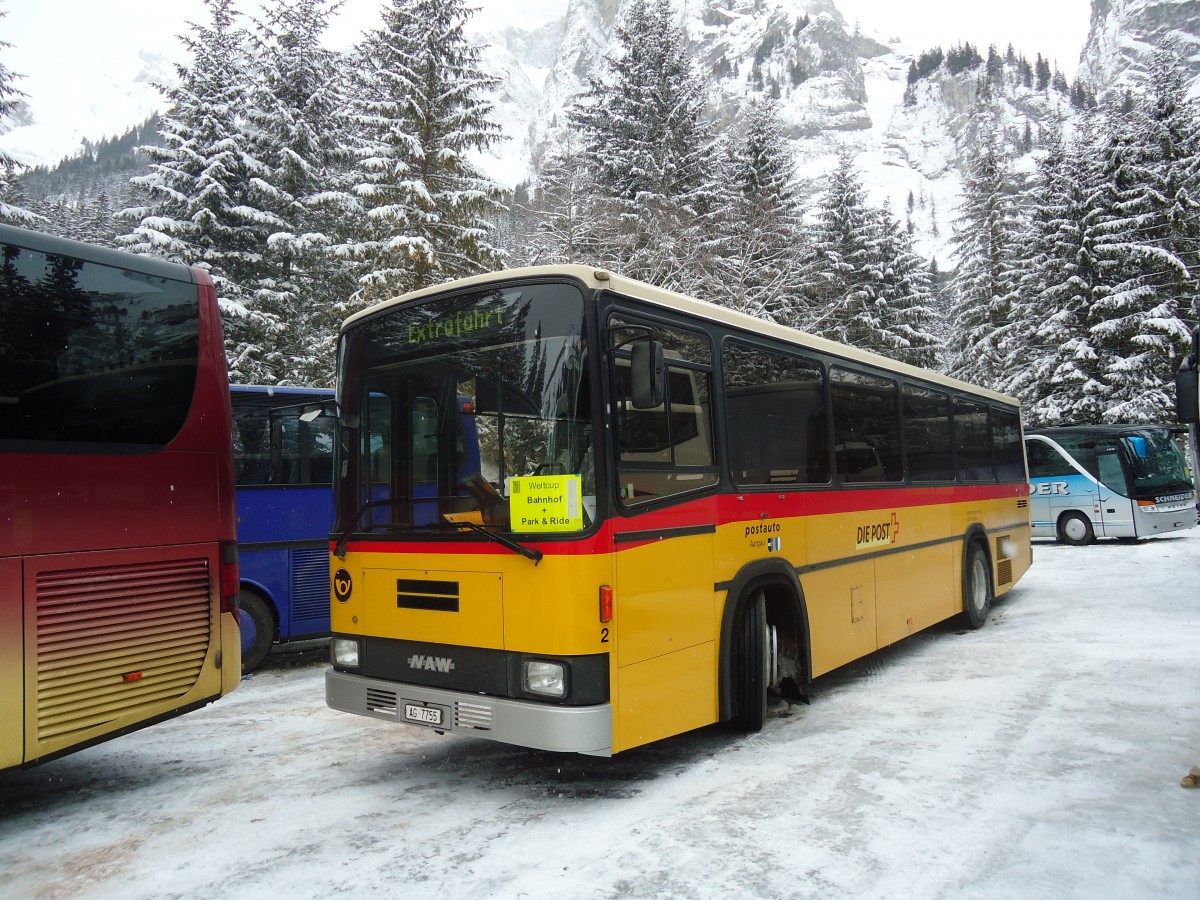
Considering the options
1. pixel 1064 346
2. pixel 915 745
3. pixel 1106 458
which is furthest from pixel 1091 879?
pixel 1064 346

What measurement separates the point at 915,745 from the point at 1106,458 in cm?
1690

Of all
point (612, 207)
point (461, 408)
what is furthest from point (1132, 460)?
point (461, 408)

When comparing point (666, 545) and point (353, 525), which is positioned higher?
point (353, 525)

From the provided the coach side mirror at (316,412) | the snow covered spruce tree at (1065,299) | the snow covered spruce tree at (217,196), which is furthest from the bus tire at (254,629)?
the snow covered spruce tree at (1065,299)

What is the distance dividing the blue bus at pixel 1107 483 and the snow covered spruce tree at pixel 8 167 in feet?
77.8

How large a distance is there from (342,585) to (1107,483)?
19666 millimetres

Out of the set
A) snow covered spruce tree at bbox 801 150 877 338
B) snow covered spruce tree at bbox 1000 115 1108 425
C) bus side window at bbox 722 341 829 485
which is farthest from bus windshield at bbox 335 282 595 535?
snow covered spruce tree at bbox 1000 115 1108 425

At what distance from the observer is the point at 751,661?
5883mm

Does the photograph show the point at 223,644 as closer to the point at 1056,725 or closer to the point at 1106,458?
the point at 1056,725

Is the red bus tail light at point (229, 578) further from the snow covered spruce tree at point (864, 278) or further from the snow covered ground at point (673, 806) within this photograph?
the snow covered spruce tree at point (864, 278)

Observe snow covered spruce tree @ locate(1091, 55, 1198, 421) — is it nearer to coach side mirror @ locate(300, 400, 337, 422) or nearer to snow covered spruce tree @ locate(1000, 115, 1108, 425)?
snow covered spruce tree @ locate(1000, 115, 1108, 425)

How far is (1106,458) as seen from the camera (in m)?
19.6

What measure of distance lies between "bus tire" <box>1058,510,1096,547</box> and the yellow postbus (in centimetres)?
1632

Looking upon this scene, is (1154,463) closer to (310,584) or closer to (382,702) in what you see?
(310,584)
